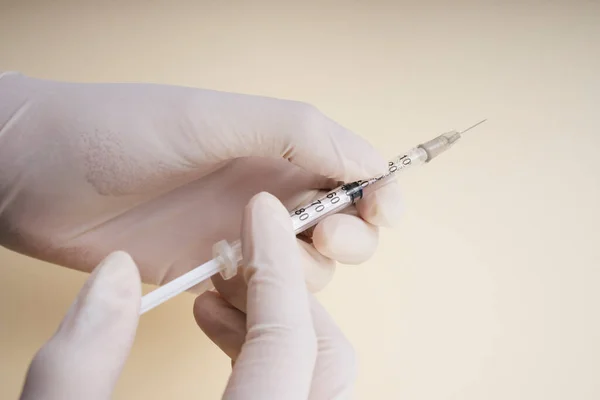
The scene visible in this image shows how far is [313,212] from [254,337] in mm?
247

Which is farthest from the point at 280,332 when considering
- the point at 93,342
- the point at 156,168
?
the point at 156,168

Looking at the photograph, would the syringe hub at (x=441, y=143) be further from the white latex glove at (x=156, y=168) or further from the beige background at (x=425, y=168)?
the beige background at (x=425, y=168)

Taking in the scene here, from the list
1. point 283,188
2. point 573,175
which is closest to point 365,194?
point 283,188

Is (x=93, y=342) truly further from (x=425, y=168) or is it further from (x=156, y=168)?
(x=425, y=168)

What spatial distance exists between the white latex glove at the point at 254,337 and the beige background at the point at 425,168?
0.27m

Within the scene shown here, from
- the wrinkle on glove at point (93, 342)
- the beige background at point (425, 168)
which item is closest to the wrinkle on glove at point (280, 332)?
the wrinkle on glove at point (93, 342)

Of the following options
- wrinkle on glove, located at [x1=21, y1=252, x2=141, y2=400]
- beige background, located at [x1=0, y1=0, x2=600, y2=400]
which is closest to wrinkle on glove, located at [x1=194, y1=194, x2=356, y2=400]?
wrinkle on glove, located at [x1=21, y1=252, x2=141, y2=400]

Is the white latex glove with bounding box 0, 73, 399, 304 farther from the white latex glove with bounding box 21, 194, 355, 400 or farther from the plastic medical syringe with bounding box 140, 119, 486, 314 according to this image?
the white latex glove with bounding box 21, 194, 355, 400

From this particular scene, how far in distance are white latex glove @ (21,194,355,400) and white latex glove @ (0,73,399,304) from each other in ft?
0.51

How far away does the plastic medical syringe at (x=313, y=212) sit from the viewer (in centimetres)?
76

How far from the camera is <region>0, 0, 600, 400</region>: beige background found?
106cm

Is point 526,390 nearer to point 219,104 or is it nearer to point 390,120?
point 390,120

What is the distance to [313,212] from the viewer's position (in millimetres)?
912

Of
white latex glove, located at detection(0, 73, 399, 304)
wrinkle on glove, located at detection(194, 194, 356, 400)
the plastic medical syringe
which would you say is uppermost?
white latex glove, located at detection(0, 73, 399, 304)
